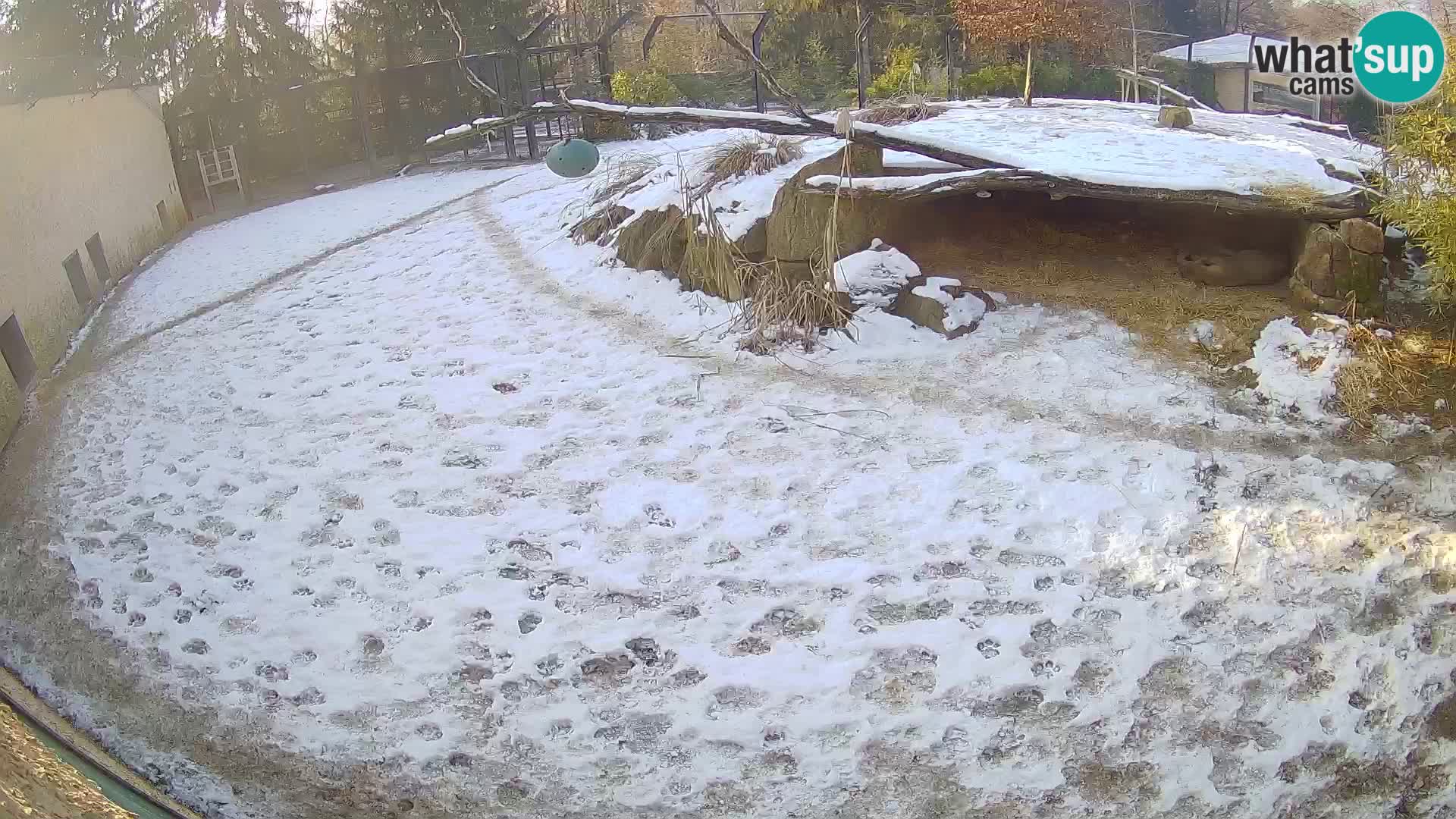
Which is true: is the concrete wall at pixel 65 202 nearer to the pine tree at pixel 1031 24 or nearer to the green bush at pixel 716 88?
the green bush at pixel 716 88

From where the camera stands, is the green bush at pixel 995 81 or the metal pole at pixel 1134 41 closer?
the metal pole at pixel 1134 41

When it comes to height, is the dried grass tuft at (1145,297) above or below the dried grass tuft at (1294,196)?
below

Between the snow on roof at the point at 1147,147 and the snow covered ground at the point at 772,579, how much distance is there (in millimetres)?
919

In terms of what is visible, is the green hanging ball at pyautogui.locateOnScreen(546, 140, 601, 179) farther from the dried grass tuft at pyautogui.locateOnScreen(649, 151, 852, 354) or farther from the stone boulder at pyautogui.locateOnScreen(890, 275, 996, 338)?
the stone boulder at pyautogui.locateOnScreen(890, 275, 996, 338)

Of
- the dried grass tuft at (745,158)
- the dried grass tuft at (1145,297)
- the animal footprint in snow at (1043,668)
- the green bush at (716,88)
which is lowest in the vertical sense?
the animal footprint in snow at (1043,668)

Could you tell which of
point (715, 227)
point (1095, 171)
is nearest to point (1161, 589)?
point (1095, 171)

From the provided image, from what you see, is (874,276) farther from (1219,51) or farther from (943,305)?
(1219,51)

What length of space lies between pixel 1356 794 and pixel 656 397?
338 centimetres

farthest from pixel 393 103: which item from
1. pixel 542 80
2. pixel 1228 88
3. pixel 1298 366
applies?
pixel 1298 366

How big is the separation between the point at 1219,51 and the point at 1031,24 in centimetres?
388

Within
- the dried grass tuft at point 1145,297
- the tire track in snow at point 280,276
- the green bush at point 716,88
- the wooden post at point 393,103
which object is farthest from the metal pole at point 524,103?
the dried grass tuft at point 1145,297

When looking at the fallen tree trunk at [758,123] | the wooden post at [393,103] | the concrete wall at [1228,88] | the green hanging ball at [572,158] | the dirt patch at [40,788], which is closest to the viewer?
the dirt patch at [40,788]

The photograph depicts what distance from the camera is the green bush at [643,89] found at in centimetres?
1334

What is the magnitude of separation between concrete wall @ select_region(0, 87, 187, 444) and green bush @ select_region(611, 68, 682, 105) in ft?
18.2
